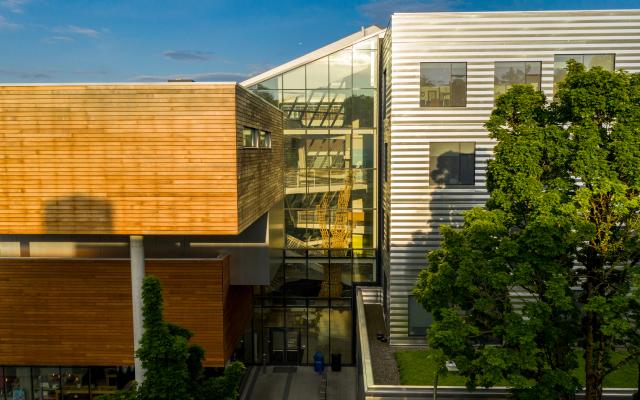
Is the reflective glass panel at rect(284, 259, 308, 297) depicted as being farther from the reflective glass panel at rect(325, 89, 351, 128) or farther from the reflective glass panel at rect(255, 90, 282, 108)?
the reflective glass panel at rect(255, 90, 282, 108)

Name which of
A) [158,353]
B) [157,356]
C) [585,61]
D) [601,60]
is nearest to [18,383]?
[157,356]

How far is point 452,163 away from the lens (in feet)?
63.7

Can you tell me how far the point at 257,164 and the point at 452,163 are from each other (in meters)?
6.93

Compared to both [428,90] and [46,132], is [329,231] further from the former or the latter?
[46,132]

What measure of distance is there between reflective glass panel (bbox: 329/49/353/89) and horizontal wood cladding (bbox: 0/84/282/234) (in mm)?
11987

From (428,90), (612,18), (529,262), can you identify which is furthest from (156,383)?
(612,18)

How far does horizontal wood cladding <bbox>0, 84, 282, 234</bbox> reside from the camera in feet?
43.0

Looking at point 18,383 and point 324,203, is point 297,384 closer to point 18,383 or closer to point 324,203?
point 324,203

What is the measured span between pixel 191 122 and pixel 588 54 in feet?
44.4

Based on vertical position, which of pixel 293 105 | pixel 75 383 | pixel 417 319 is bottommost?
pixel 75 383

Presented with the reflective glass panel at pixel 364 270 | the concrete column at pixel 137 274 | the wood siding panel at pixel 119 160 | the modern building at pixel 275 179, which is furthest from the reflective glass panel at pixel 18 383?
the reflective glass panel at pixel 364 270

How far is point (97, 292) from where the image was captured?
1728 cm

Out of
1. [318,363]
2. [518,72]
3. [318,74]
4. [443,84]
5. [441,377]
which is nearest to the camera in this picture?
[441,377]

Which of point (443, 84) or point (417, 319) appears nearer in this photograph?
point (443, 84)
